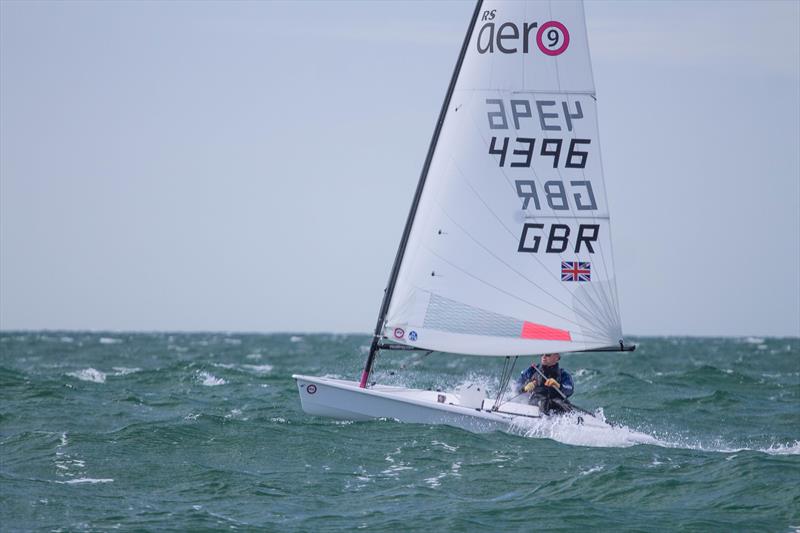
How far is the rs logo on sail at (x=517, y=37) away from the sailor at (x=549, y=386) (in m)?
5.65

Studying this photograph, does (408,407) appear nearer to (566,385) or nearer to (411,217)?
(566,385)

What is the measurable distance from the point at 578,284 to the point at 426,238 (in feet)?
9.69

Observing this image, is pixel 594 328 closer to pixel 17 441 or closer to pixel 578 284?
pixel 578 284

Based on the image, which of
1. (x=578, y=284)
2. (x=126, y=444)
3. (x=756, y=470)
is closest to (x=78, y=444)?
(x=126, y=444)

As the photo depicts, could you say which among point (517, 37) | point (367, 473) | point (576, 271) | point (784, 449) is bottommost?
point (367, 473)

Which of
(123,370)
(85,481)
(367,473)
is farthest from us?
(123,370)

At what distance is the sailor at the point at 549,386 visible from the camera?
67.4 ft

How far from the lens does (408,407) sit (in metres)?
20.5

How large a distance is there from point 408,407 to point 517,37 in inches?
279

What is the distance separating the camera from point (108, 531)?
1338 cm

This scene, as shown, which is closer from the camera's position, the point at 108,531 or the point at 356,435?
the point at 108,531

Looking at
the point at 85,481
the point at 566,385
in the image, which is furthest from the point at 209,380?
the point at 85,481

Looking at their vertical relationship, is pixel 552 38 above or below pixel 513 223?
above

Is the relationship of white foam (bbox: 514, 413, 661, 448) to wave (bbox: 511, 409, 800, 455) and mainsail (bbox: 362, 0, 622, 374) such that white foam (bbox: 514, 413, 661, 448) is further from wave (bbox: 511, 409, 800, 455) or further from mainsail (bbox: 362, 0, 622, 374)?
mainsail (bbox: 362, 0, 622, 374)
